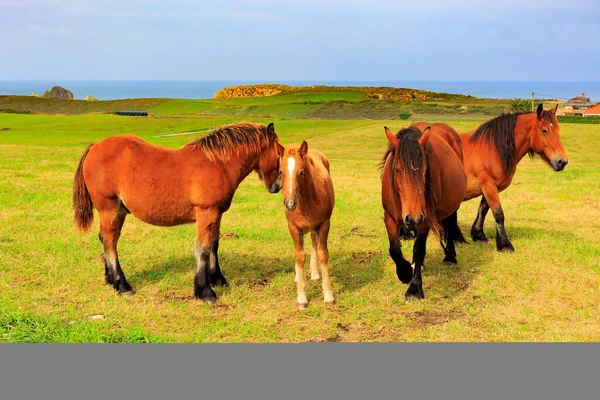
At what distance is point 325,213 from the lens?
7.38 metres

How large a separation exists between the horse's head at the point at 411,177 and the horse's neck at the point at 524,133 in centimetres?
409

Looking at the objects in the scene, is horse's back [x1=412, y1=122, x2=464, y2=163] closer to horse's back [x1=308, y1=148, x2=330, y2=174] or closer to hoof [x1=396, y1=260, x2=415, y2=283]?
horse's back [x1=308, y1=148, x2=330, y2=174]

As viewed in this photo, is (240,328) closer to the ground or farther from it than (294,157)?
closer to the ground

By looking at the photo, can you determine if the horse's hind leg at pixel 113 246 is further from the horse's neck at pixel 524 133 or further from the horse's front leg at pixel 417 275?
the horse's neck at pixel 524 133

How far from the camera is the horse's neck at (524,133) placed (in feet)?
33.3

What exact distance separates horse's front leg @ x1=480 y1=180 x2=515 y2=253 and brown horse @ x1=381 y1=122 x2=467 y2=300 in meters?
1.41

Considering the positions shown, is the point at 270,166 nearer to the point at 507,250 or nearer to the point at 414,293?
the point at 414,293

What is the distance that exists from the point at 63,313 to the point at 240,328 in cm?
227

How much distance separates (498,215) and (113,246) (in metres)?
6.32

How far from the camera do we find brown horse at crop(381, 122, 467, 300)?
22.0 feet


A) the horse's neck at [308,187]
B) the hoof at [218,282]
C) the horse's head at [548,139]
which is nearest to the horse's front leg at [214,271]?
the hoof at [218,282]

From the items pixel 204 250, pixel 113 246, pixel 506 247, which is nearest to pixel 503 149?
pixel 506 247

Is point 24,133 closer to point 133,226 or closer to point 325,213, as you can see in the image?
point 133,226

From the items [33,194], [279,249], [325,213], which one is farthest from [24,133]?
[325,213]
